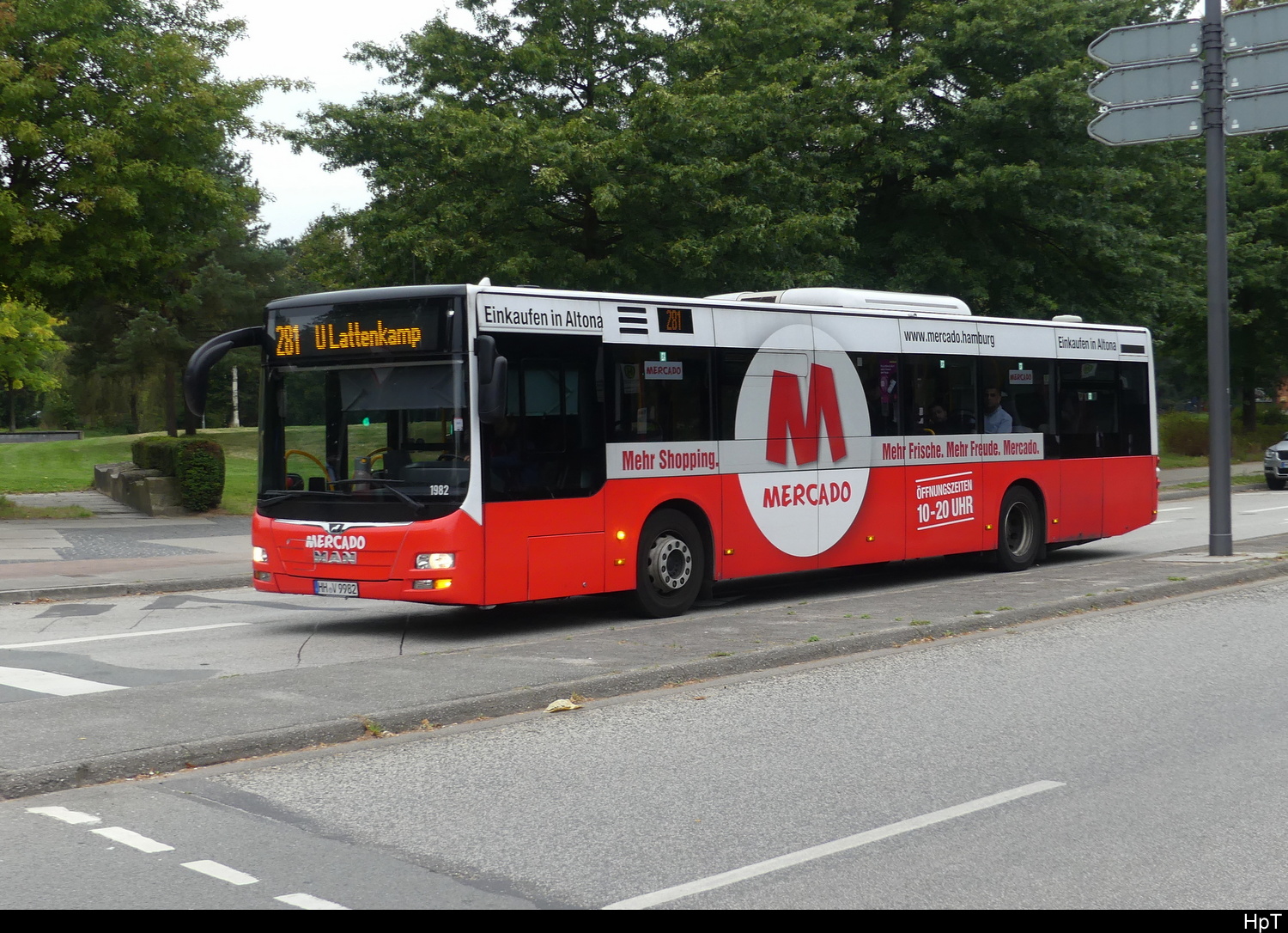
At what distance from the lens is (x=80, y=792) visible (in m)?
6.43

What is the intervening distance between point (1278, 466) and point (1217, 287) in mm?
19605

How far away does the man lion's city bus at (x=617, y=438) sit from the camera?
11.1m

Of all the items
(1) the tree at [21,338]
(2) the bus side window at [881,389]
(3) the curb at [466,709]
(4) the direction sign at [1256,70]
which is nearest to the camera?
(3) the curb at [466,709]

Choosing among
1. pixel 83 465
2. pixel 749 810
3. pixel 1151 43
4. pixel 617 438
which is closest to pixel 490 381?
pixel 617 438

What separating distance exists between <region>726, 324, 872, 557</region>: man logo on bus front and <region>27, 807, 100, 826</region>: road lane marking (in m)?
7.99

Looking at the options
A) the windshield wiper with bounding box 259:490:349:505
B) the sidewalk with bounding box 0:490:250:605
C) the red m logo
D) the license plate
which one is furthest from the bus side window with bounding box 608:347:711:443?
the sidewalk with bounding box 0:490:250:605

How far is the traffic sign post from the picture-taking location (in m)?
15.5

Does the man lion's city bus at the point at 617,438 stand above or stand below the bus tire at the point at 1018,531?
above

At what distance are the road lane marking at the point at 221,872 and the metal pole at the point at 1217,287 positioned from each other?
43.3ft

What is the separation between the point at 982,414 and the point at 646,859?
11.4m

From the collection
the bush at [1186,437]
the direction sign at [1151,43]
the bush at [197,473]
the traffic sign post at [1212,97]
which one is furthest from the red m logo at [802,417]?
the bush at [1186,437]

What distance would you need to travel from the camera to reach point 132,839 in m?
5.61

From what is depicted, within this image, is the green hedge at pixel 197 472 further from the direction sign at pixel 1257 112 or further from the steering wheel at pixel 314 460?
the direction sign at pixel 1257 112

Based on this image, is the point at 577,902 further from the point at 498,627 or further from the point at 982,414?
the point at 982,414
